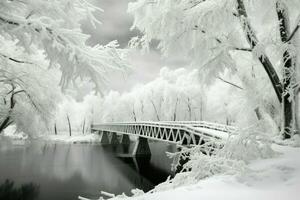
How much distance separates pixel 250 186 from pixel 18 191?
17521mm

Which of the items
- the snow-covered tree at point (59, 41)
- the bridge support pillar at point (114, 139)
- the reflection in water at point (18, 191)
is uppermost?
the snow-covered tree at point (59, 41)

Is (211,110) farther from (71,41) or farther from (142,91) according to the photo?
(71,41)

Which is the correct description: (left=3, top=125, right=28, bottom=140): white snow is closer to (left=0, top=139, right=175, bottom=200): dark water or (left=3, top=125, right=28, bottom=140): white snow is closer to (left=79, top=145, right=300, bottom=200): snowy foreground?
(left=0, top=139, right=175, bottom=200): dark water

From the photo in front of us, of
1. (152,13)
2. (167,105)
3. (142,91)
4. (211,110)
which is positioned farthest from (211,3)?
(142,91)

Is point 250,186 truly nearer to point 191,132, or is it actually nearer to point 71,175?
point 191,132

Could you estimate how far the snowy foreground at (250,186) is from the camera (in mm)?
3765

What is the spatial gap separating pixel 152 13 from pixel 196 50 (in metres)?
1.94

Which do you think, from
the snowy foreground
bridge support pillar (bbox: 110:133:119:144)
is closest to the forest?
the snowy foreground

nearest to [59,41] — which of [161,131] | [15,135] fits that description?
[161,131]

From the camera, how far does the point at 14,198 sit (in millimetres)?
16641

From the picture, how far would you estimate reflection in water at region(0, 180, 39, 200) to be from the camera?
16.8 metres

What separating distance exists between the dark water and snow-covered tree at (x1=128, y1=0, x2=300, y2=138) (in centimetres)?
1073

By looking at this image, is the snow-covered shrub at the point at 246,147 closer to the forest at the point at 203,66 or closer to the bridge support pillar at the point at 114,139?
the forest at the point at 203,66

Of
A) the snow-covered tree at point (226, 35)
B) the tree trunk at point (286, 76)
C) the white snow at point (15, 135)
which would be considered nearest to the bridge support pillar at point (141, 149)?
the white snow at point (15, 135)
